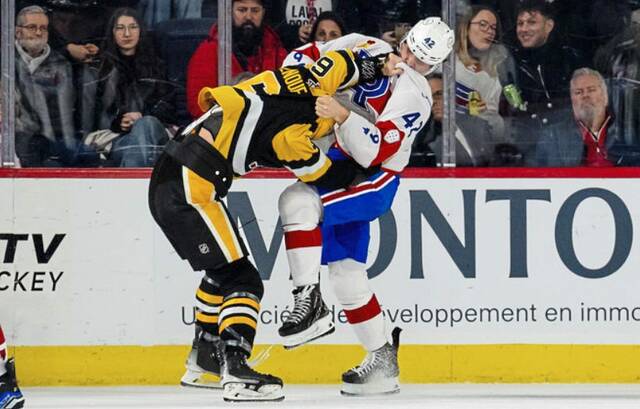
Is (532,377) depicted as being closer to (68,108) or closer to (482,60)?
(482,60)

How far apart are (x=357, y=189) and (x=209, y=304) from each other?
2.27ft

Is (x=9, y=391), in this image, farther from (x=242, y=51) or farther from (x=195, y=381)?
(x=242, y=51)

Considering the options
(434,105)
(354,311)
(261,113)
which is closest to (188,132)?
(261,113)

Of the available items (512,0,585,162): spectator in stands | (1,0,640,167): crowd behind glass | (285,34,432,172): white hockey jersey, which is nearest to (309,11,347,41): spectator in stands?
(1,0,640,167): crowd behind glass

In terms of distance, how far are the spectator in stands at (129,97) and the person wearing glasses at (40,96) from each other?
0.33 ft

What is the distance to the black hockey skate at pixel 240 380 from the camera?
6430mm

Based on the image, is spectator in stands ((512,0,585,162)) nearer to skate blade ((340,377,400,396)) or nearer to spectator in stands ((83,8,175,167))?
skate blade ((340,377,400,396))

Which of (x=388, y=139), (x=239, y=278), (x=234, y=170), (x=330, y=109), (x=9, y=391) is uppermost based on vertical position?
(x=330, y=109)

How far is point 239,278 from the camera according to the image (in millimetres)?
6484

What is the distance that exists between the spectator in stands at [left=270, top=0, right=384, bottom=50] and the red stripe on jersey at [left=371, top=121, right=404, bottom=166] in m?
1.18

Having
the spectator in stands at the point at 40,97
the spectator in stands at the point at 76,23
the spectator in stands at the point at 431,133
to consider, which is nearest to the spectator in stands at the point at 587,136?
the spectator in stands at the point at 431,133

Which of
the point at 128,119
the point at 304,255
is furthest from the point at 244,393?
the point at 128,119

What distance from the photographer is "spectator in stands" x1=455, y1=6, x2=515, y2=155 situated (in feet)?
25.5

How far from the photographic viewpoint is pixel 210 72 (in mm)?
7691
